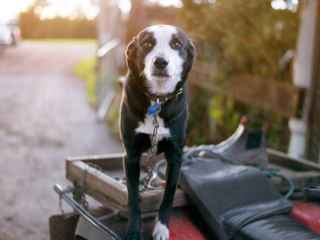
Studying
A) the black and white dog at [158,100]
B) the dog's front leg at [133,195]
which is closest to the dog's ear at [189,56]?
the black and white dog at [158,100]

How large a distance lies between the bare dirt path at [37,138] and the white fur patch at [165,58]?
87.5 inches

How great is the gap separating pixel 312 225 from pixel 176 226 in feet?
2.47

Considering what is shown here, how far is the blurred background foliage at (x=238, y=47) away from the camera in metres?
6.52

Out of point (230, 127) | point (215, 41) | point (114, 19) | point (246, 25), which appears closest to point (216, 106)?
point (230, 127)

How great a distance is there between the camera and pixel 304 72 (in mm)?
5598

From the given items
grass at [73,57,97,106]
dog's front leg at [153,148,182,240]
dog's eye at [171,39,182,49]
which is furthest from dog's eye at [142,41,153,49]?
grass at [73,57,97,106]

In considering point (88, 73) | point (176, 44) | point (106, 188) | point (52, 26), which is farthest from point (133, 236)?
point (52, 26)

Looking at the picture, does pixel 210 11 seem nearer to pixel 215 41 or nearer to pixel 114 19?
pixel 215 41

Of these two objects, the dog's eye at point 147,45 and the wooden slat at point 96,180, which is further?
the wooden slat at point 96,180

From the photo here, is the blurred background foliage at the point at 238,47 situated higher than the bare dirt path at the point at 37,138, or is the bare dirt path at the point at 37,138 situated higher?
the blurred background foliage at the point at 238,47

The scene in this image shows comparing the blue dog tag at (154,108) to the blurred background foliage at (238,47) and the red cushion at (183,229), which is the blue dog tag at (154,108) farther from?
the blurred background foliage at (238,47)

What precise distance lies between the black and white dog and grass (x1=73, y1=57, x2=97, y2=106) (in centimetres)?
821

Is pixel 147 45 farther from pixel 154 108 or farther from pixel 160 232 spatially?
pixel 160 232

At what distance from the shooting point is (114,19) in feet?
40.8
